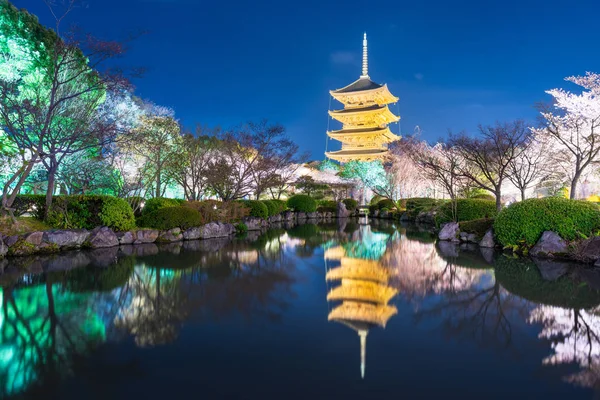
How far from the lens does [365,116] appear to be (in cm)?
3900

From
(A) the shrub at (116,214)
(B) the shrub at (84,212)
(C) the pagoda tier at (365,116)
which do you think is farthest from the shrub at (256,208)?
(C) the pagoda tier at (365,116)

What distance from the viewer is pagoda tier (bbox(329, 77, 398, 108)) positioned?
38.8 m

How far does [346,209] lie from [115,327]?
88.1ft

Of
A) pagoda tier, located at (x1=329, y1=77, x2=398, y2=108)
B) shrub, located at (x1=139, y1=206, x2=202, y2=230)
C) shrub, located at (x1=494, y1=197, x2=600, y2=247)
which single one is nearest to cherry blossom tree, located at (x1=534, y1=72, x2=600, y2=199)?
shrub, located at (x1=494, y1=197, x2=600, y2=247)

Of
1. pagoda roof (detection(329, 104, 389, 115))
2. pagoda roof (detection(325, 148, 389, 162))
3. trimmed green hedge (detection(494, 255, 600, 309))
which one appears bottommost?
trimmed green hedge (detection(494, 255, 600, 309))

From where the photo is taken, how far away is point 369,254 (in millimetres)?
9406

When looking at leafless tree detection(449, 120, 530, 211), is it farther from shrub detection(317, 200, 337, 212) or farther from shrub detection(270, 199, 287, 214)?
shrub detection(317, 200, 337, 212)

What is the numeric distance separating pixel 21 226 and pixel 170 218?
374 centimetres

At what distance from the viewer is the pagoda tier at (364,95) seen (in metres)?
38.8

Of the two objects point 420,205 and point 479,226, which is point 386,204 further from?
point 479,226

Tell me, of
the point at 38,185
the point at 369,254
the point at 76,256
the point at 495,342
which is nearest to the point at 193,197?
the point at 38,185

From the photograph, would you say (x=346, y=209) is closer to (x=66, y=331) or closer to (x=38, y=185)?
(x=38, y=185)

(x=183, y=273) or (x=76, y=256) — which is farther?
(x=76, y=256)

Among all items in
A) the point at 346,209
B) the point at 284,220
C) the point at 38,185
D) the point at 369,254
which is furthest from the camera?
the point at 346,209
